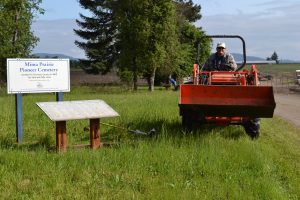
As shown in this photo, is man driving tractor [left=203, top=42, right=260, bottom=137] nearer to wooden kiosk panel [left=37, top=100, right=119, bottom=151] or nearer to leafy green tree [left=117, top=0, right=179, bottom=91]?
wooden kiosk panel [left=37, top=100, right=119, bottom=151]

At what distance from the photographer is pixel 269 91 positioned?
396 inches

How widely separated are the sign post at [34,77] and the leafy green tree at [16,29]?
30.7 meters

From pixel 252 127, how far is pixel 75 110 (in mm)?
4065

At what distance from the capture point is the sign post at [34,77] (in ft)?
33.9

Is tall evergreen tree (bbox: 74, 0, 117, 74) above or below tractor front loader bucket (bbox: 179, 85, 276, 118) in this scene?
above

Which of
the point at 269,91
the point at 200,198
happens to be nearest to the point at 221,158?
the point at 200,198

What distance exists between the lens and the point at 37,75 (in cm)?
1070

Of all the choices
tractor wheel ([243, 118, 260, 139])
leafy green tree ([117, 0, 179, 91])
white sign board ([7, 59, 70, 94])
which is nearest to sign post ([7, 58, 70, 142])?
white sign board ([7, 59, 70, 94])

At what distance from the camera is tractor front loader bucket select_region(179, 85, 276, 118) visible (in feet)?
32.5

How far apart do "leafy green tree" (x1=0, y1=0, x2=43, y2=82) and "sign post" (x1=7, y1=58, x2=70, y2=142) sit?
30678 mm

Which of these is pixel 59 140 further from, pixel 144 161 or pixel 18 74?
pixel 18 74

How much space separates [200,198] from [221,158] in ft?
6.47

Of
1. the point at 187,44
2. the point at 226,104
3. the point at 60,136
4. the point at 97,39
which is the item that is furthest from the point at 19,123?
the point at 97,39

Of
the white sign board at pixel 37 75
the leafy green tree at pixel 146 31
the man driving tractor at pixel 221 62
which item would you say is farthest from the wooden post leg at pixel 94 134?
the leafy green tree at pixel 146 31
